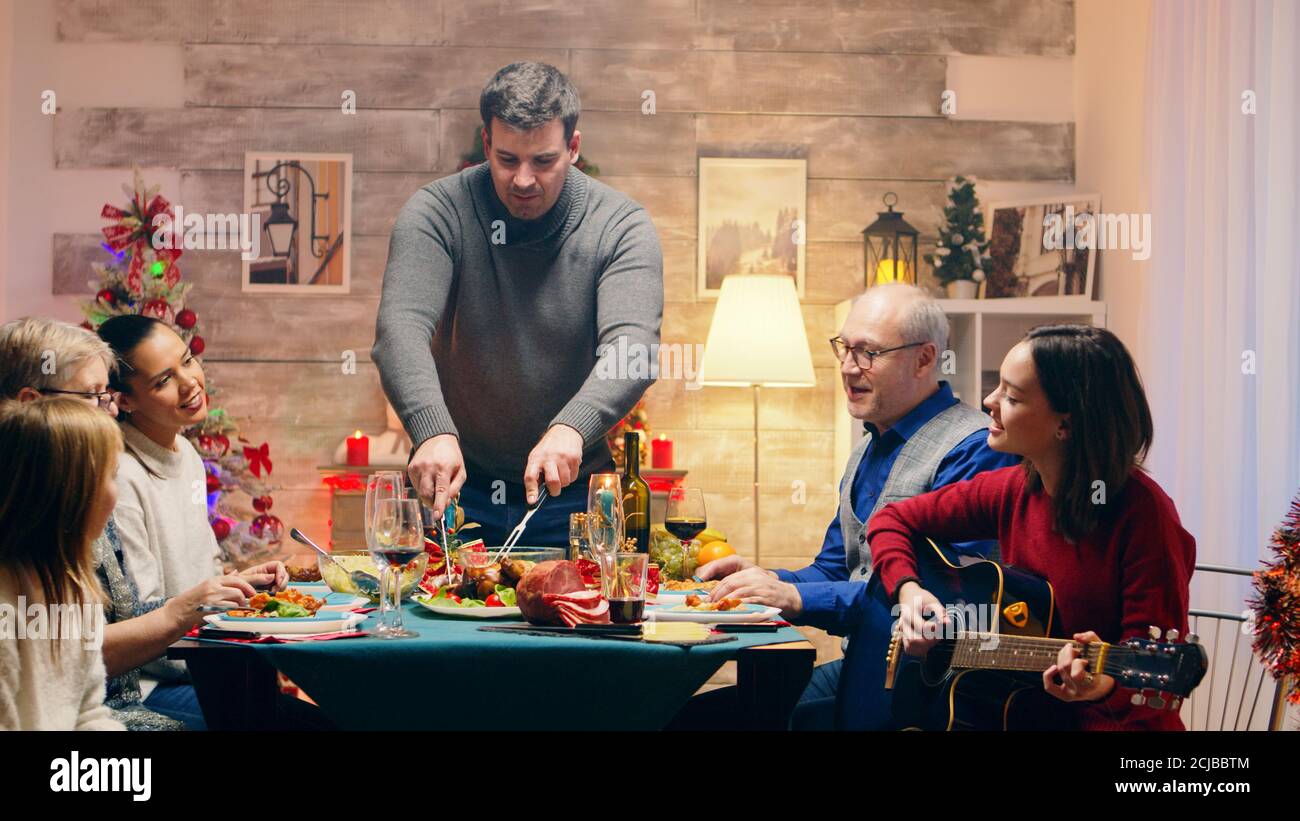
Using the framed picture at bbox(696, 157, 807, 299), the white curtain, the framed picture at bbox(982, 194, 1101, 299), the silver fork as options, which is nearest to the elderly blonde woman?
the silver fork

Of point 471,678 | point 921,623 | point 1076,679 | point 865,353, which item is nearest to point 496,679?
point 471,678

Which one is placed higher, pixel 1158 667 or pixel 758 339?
pixel 758 339

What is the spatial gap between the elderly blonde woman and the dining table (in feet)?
0.85

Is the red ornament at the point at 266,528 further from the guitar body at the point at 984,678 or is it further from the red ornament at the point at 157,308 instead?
the guitar body at the point at 984,678

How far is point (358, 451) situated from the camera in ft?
15.9

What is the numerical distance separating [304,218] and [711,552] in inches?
127

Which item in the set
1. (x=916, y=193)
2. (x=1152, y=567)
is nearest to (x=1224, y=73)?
(x=916, y=193)

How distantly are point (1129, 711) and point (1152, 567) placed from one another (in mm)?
218

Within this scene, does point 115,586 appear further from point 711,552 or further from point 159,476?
point 711,552

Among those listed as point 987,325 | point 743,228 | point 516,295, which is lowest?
point 516,295

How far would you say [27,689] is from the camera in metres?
Result: 1.60

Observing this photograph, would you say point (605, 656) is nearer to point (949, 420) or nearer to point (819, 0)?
point (949, 420)

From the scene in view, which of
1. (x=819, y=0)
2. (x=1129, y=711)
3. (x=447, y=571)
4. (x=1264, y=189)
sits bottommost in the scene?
(x=1129, y=711)

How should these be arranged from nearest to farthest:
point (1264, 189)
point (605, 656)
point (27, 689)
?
point (27, 689), point (605, 656), point (1264, 189)
